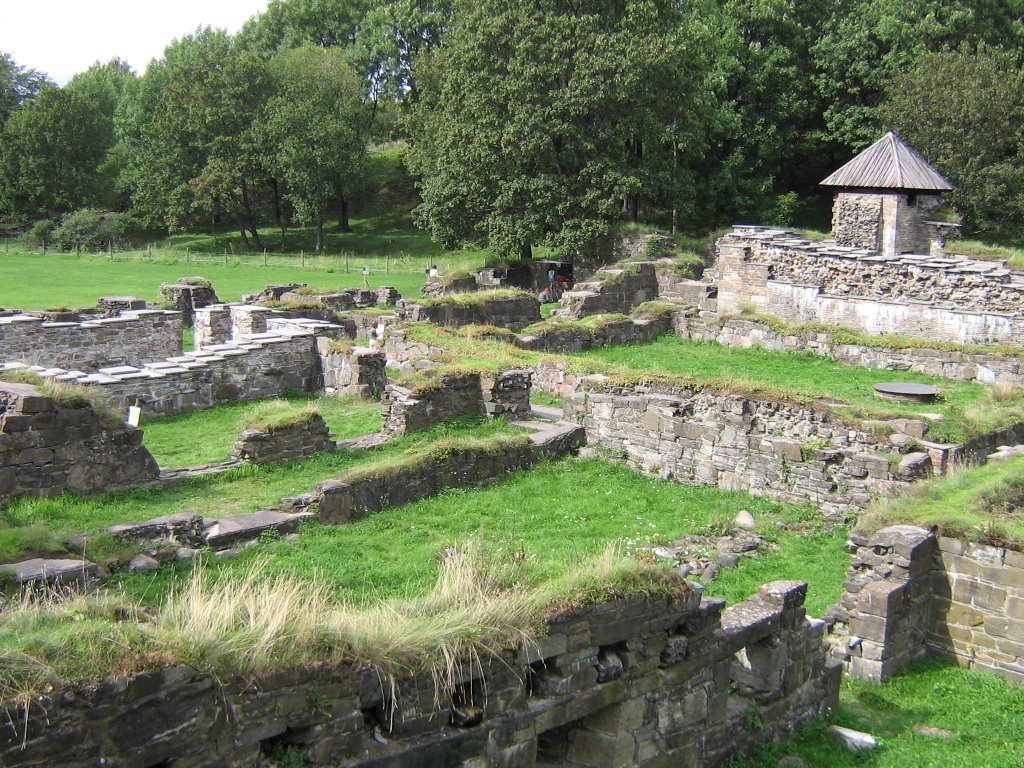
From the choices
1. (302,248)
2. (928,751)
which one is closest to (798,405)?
(928,751)

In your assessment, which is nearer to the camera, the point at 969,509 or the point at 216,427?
the point at 969,509

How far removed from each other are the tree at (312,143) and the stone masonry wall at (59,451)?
1539 inches

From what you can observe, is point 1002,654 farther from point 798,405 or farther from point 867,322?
point 867,322

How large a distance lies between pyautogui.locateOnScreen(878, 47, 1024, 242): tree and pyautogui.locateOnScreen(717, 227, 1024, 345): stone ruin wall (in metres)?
12.3

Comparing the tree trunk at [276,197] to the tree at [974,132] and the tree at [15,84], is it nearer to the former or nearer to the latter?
the tree at [15,84]

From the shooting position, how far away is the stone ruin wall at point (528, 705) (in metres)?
5.52

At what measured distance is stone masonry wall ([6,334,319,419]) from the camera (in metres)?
18.9

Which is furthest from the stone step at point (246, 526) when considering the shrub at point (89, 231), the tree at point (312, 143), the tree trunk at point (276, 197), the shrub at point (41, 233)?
the shrub at point (41, 233)

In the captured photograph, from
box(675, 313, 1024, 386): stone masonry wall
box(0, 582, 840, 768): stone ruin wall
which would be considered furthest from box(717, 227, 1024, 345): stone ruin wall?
box(0, 582, 840, 768): stone ruin wall

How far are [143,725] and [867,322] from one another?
2389 cm

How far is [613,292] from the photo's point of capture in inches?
1224

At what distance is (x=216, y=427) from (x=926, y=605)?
40.8ft

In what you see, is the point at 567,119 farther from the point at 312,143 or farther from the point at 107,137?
the point at 107,137

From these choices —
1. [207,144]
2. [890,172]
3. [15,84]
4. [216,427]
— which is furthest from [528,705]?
[15,84]
